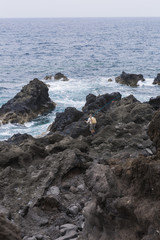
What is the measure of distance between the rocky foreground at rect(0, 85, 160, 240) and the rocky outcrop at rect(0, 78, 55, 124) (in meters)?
9.22

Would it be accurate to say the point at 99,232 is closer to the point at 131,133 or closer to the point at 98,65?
the point at 131,133

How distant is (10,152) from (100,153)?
3756 millimetres

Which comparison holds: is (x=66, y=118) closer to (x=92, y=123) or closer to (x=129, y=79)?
(x=92, y=123)

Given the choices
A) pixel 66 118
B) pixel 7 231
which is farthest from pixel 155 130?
pixel 66 118

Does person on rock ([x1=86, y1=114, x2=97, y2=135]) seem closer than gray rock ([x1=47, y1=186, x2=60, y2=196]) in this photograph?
No

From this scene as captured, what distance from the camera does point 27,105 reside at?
2884 centimetres

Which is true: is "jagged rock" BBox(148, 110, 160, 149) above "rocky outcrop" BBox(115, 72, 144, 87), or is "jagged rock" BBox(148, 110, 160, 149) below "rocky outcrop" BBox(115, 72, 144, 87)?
above

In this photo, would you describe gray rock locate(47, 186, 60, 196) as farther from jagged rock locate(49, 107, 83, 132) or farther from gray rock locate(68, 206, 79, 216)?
jagged rock locate(49, 107, 83, 132)

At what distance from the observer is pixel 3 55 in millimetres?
69688

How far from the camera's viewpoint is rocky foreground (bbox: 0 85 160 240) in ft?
19.2

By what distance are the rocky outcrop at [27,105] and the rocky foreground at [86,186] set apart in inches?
363

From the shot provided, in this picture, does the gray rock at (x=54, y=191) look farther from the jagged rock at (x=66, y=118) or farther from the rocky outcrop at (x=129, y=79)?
the rocky outcrop at (x=129, y=79)

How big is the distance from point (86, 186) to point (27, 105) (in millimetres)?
19786

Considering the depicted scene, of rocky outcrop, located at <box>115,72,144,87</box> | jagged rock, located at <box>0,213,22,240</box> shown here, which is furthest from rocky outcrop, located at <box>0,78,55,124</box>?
jagged rock, located at <box>0,213,22,240</box>
